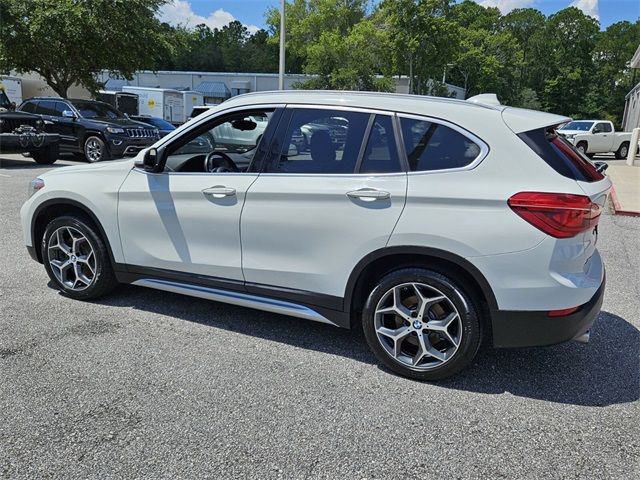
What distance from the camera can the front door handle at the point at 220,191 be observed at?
3691 mm

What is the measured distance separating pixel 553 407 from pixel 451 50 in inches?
1325

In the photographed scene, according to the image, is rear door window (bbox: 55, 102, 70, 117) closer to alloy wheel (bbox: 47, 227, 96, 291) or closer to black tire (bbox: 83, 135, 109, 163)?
black tire (bbox: 83, 135, 109, 163)

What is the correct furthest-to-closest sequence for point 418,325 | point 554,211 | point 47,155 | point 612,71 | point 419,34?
point 612,71, point 419,34, point 47,155, point 418,325, point 554,211

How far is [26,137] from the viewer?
43.2 feet

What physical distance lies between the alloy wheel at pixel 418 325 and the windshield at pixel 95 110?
14.6 metres

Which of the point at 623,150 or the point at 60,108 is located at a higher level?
the point at 60,108

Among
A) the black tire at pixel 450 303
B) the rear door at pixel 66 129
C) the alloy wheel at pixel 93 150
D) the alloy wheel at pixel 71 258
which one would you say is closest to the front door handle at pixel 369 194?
the black tire at pixel 450 303

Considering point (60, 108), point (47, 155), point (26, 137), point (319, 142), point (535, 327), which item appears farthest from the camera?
point (60, 108)

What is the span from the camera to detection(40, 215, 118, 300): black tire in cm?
432

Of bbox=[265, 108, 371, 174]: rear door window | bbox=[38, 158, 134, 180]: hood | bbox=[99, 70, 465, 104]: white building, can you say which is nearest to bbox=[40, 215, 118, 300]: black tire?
bbox=[38, 158, 134, 180]: hood

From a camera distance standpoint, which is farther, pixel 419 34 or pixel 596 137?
pixel 419 34

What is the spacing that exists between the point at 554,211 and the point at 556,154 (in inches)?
16.8

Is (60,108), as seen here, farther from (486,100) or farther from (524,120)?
(524,120)

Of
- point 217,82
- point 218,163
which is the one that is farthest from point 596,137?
point 217,82
